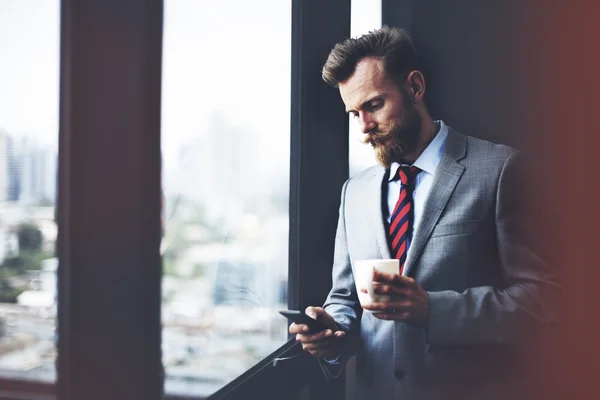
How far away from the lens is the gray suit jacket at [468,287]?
3.92 ft

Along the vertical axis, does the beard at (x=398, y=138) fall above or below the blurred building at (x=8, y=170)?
above

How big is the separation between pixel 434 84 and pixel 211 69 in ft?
4.63

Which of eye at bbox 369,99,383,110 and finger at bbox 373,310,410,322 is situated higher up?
eye at bbox 369,99,383,110

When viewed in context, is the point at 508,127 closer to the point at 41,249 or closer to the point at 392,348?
the point at 392,348

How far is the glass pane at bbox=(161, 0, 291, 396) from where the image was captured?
0.83 m

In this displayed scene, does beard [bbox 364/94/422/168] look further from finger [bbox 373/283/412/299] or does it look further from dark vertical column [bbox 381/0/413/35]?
dark vertical column [bbox 381/0/413/35]

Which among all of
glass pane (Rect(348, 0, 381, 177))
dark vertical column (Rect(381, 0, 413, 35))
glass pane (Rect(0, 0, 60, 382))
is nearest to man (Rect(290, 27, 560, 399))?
glass pane (Rect(348, 0, 381, 177))

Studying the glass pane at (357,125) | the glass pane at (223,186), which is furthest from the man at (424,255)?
the glass pane at (357,125)

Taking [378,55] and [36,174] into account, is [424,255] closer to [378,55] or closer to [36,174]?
[378,55]

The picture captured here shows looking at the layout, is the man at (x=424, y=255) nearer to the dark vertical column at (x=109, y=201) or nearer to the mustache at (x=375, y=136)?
the mustache at (x=375, y=136)

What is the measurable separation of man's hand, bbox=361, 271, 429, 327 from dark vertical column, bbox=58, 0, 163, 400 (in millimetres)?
508

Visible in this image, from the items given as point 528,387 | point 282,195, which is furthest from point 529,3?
point 528,387

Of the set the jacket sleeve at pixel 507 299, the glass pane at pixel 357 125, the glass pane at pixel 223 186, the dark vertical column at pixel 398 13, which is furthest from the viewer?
the dark vertical column at pixel 398 13

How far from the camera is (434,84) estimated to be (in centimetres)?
215
